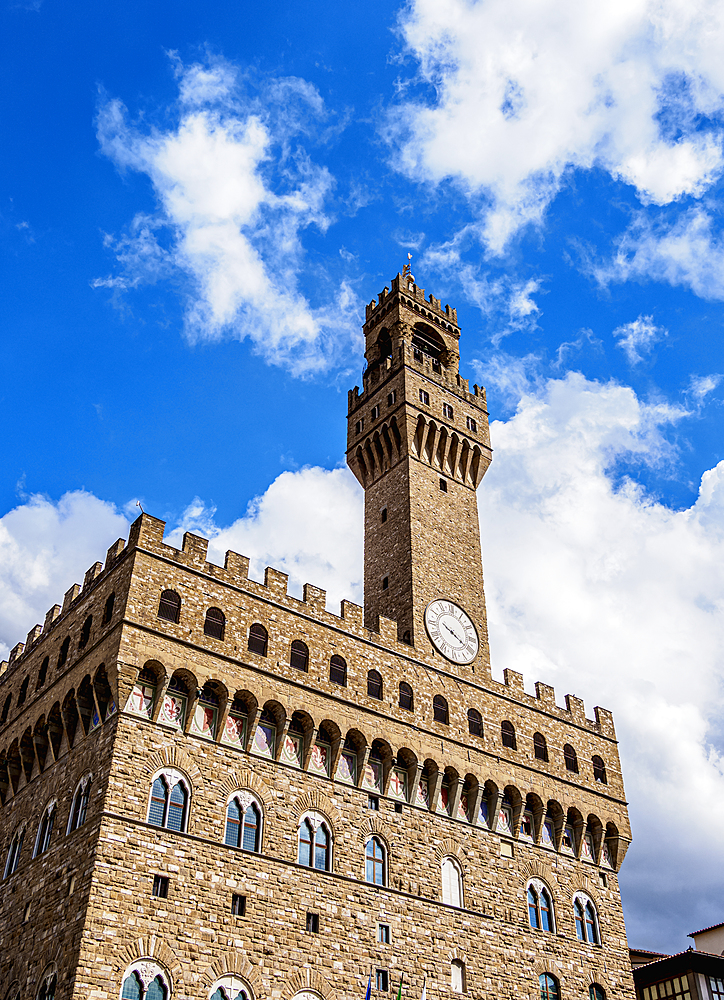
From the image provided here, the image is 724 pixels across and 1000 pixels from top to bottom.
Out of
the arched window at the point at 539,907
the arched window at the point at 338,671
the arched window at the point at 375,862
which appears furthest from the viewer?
the arched window at the point at 539,907

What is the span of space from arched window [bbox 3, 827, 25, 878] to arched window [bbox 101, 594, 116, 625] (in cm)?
808

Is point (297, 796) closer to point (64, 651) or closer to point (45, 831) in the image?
point (45, 831)

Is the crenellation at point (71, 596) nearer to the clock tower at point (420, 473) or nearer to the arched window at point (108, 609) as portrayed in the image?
the arched window at point (108, 609)

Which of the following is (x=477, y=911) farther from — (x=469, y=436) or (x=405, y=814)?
(x=469, y=436)

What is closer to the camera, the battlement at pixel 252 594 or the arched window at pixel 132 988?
the arched window at pixel 132 988

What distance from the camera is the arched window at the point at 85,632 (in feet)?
107

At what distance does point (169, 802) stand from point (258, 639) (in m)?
6.63

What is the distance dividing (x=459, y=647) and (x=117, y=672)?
639 inches

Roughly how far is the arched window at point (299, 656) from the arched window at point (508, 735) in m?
10.1

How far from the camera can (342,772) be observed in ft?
110

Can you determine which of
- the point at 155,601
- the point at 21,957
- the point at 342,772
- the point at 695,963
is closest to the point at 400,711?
the point at 342,772

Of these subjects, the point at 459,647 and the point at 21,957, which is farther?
the point at 459,647

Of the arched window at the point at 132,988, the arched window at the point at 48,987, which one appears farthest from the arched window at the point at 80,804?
the arched window at the point at 132,988

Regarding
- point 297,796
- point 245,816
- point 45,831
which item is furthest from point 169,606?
point 45,831
